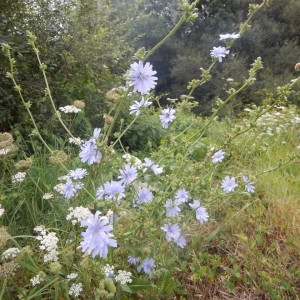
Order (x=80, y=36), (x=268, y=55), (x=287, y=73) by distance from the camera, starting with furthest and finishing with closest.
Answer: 1. (x=268, y=55)
2. (x=287, y=73)
3. (x=80, y=36)

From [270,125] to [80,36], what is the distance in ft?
8.54

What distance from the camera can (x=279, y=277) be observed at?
1.84 metres

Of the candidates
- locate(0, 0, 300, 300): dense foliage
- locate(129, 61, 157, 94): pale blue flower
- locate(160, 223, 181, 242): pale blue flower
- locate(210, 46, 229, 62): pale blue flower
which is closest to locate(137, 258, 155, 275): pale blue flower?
locate(0, 0, 300, 300): dense foliage

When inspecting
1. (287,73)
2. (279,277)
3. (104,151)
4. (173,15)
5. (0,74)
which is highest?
(104,151)

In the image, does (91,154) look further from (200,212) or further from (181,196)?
(200,212)

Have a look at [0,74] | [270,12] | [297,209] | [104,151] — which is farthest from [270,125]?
[270,12]

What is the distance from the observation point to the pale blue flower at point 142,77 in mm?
1078

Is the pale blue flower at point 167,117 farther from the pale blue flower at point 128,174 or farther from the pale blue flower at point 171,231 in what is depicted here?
the pale blue flower at point 171,231

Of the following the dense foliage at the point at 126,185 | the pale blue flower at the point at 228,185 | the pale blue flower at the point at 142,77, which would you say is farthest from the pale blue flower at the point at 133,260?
the pale blue flower at the point at 142,77

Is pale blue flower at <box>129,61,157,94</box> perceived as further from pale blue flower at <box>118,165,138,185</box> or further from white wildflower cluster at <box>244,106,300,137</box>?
white wildflower cluster at <box>244,106,300,137</box>

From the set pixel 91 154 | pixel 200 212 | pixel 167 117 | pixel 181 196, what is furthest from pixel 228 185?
pixel 91 154

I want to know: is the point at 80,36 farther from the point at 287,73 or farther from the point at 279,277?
the point at 287,73

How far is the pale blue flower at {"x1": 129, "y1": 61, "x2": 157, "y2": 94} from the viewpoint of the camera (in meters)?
1.08

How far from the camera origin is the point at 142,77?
1.10 metres
